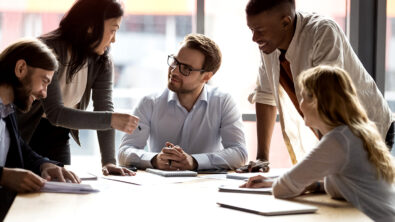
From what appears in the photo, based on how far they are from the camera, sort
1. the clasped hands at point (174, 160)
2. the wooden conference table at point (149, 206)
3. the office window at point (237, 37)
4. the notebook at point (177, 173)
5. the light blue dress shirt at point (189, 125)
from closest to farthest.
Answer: the wooden conference table at point (149, 206) < the notebook at point (177, 173) < the clasped hands at point (174, 160) < the light blue dress shirt at point (189, 125) < the office window at point (237, 37)

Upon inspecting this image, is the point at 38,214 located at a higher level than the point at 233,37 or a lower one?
lower

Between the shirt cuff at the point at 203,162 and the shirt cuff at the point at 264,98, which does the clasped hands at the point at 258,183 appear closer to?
the shirt cuff at the point at 203,162

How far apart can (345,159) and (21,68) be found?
1.26m

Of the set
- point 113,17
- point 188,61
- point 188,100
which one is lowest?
point 188,100

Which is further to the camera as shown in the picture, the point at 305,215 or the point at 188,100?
the point at 188,100

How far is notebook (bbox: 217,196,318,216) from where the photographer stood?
1.64 metres

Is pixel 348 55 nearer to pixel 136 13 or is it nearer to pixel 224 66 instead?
pixel 224 66

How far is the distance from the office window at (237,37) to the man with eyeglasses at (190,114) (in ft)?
4.58

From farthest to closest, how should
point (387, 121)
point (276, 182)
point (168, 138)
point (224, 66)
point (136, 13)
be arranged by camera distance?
point (136, 13)
point (224, 66)
point (168, 138)
point (387, 121)
point (276, 182)

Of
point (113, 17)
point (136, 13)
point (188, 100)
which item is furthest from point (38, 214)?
point (136, 13)

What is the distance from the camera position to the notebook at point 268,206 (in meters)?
1.64

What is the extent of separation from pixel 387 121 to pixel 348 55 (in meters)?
0.34

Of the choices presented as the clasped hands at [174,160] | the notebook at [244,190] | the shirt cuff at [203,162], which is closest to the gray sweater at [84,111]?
the clasped hands at [174,160]

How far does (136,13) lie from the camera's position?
4.86 metres
